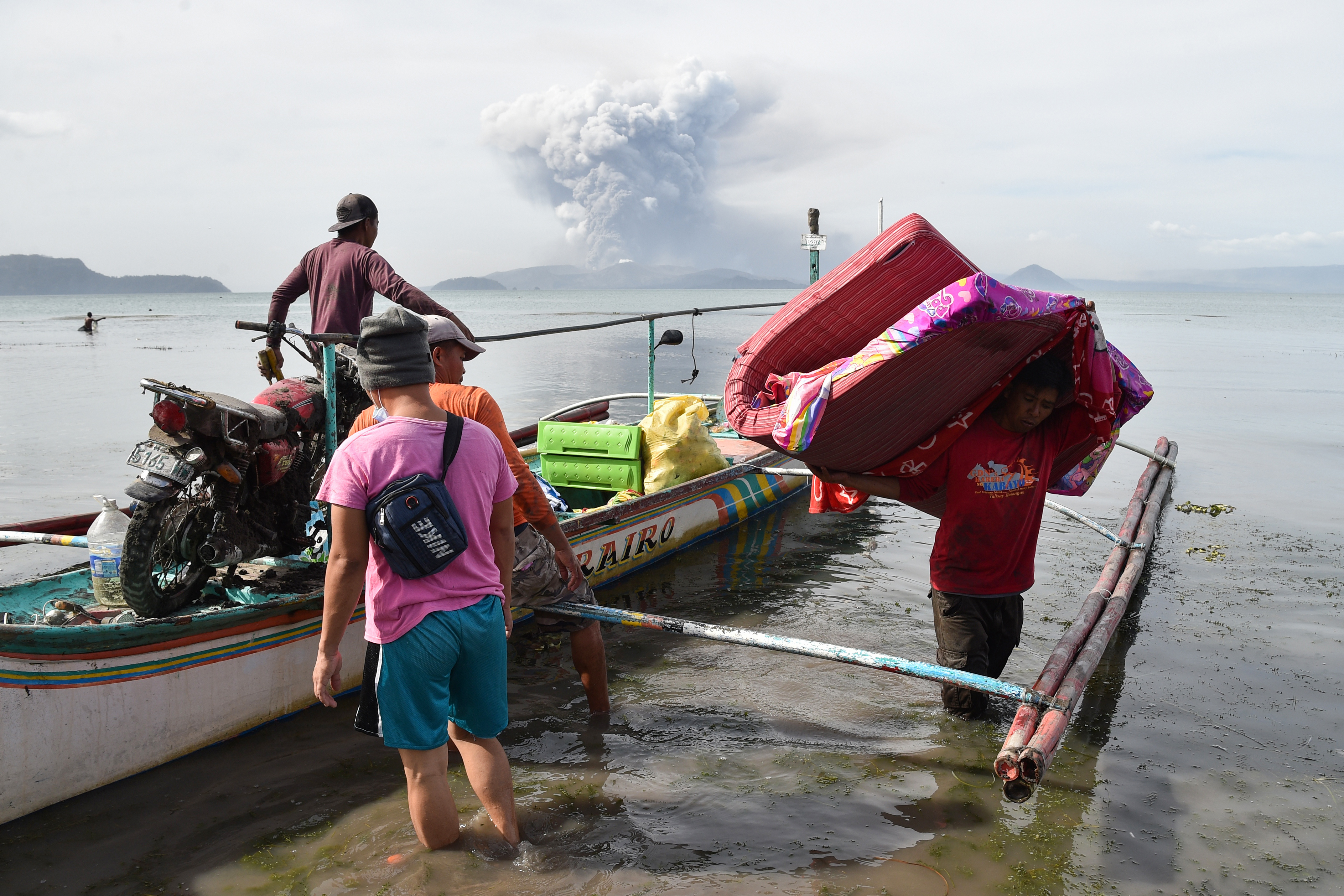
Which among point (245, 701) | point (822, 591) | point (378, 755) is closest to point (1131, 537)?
point (822, 591)

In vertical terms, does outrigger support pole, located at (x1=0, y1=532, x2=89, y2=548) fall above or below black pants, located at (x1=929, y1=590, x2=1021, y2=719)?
above

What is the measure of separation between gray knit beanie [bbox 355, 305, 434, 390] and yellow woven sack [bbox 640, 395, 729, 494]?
4.14m

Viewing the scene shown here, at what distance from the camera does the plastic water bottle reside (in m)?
4.34

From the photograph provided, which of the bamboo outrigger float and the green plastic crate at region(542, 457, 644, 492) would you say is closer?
the bamboo outrigger float

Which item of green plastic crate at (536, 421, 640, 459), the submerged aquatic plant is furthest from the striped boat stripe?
the submerged aquatic plant

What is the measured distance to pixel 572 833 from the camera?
344cm

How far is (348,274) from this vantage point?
195 inches

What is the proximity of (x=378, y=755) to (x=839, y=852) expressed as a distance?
215 cm

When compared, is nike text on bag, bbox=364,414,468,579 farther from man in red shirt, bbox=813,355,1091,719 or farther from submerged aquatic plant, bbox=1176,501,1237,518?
submerged aquatic plant, bbox=1176,501,1237,518

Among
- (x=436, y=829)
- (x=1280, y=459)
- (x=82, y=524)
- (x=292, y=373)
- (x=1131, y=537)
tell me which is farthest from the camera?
(x=292, y=373)

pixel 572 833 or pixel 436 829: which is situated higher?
pixel 436 829

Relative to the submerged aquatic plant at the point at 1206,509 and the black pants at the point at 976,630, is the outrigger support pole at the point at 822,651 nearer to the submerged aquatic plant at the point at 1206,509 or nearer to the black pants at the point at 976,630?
the black pants at the point at 976,630

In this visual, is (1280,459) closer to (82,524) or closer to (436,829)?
(436,829)

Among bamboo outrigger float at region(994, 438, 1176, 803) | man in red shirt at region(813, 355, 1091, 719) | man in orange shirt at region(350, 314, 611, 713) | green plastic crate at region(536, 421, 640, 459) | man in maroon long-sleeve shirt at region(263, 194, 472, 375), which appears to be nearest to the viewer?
bamboo outrigger float at region(994, 438, 1176, 803)
